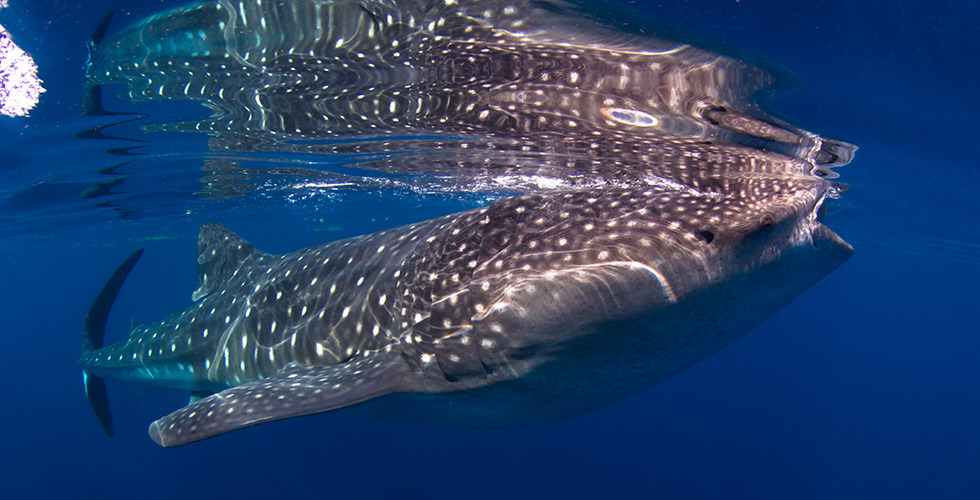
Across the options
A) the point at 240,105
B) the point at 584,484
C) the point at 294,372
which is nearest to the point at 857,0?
the point at 294,372

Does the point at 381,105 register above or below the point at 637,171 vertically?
above

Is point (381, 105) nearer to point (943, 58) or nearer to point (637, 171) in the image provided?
point (637, 171)

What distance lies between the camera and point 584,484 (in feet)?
75.1

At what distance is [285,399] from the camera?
3.65 m

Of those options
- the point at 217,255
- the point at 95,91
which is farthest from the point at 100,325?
the point at 95,91

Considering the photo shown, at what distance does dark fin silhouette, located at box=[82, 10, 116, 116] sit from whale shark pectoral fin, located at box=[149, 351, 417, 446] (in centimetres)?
Answer: 398

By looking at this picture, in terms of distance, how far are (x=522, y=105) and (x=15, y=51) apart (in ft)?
19.1

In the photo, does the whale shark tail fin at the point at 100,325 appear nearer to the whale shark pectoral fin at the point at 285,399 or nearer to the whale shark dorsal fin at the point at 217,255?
the whale shark dorsal fin at the point at 217,255

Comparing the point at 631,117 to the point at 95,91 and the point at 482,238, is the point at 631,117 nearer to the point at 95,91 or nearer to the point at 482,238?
the point at 482,238

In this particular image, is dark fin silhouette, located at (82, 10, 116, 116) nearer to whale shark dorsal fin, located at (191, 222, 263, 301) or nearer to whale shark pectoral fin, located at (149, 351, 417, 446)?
whale shark dorsal fin, located at (191, 222, 263, 301)

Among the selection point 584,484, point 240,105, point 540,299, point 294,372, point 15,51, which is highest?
point 15,51

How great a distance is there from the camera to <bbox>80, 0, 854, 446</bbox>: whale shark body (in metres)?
3.14

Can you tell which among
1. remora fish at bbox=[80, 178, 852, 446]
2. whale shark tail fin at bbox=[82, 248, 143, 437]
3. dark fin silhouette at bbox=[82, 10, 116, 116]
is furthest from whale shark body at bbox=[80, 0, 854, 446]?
whale shark tail fin at bbox=[82, 248, 143, 437]

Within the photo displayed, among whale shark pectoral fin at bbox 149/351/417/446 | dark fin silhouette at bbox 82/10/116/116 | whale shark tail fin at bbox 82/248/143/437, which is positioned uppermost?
dark fin silhouette at bbox 82/10/116/116
